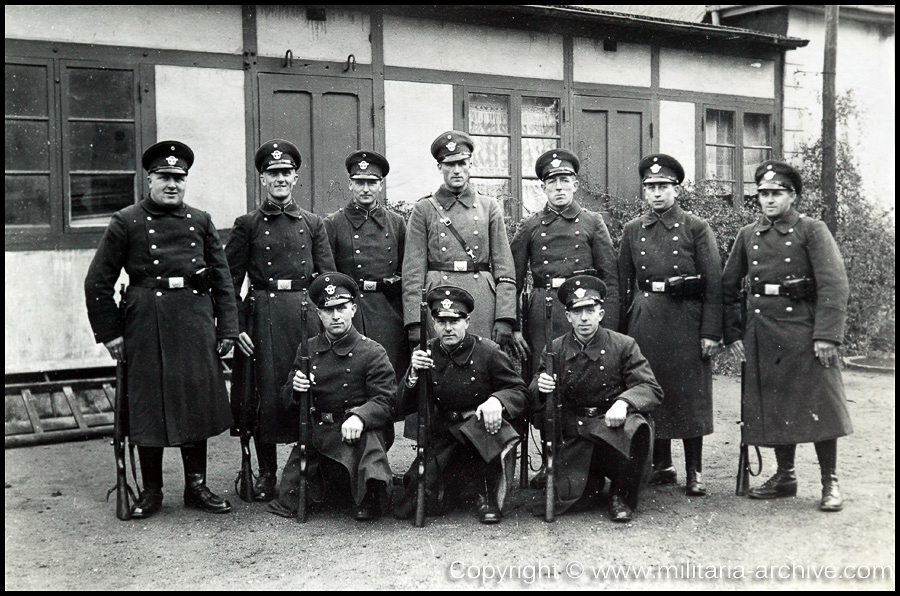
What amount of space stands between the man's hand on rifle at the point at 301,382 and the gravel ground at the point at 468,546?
0.74 m

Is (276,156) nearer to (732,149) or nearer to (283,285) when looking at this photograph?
(283,285)

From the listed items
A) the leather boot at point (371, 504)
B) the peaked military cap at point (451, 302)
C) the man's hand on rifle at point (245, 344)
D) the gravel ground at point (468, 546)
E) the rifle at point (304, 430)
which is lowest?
the gravel ground at point (468, 546)

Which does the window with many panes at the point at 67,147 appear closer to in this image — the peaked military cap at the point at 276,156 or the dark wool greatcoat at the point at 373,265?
the peaked military cap at the point at 276,156

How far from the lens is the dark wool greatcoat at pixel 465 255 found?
5031 millimetres

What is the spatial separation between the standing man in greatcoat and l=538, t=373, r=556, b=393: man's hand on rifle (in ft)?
4.06

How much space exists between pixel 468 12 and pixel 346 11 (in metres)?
1.44

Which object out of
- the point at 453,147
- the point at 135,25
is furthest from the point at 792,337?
the point at 135,25

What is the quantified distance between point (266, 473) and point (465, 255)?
6.04 ft

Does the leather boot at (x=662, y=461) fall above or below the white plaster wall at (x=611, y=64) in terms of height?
below

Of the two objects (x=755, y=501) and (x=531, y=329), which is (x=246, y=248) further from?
(x=755, y=501)

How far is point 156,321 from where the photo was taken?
460 centimetres

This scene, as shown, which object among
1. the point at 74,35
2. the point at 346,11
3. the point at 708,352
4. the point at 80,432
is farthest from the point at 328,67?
the point at 708,352

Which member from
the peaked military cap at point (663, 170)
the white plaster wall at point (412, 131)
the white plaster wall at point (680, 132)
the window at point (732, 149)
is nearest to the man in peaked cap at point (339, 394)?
the peaked military cap at point (663, 170)

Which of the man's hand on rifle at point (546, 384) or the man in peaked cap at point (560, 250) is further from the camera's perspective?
the man in peaked cap at point (560, 250)
